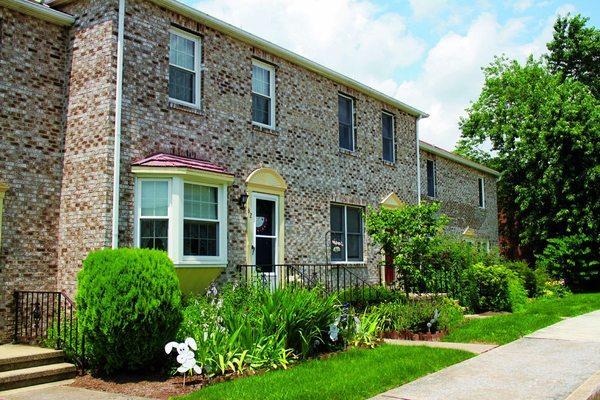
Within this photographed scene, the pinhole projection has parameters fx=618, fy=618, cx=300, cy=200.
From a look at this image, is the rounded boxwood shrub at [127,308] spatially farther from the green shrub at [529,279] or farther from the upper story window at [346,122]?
the green shrub at [529,279]

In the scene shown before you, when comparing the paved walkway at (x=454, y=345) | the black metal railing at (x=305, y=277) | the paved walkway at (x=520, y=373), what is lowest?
the paved walkway at (x=520, y=373)

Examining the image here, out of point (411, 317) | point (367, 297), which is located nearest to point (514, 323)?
point (411, 317)

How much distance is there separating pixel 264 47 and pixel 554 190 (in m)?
15.6

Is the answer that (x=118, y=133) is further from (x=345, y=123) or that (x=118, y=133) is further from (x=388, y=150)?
(x=388, y=150)

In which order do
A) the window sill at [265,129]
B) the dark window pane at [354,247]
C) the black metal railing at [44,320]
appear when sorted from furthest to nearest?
the dark window pane at [354,247], the window sill at [265,129], the black metal railing at [44,320]

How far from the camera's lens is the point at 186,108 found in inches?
485

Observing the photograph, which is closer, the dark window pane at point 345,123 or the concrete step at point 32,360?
the concrete step at point 32,360

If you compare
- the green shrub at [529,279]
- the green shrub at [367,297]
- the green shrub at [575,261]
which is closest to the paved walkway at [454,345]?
the green shrub at [367,297]

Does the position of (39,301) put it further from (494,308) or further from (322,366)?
(494,308)

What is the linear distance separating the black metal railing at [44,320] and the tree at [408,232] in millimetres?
7131

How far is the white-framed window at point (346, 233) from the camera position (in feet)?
54.4

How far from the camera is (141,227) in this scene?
36.7ft

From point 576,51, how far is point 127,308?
1296 inches

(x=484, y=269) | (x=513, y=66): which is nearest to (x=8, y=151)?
(x=484, y=269)
